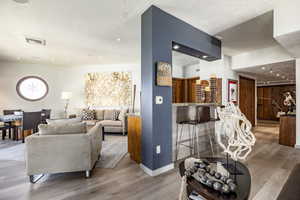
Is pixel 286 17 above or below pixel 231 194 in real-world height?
above

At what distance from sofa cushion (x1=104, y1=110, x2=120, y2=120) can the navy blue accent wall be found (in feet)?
10.8

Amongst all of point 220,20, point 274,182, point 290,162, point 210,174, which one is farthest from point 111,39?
point 290,162

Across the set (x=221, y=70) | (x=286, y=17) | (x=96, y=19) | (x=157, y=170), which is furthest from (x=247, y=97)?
(x=96, y=19)

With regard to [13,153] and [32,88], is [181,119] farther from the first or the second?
[32,88]

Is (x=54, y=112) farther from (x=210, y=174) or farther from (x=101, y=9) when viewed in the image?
(x=210, y=174)

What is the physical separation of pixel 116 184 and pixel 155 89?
1.52 meters

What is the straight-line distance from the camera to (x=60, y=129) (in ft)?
7.87

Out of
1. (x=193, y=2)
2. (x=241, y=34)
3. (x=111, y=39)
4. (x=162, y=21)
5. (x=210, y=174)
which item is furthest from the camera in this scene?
(x=111, y=39)

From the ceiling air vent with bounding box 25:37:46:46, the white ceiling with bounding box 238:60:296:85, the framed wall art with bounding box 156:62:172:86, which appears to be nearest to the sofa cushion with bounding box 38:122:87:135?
the framed wall art with bounding box 156:62:172:86

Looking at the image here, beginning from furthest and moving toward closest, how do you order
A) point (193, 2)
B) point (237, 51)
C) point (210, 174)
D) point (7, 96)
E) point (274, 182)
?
point (7, 96) < point (237, 51) < point (193, 2) < point (274, 182) < point (210, 174)

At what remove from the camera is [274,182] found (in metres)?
2.28

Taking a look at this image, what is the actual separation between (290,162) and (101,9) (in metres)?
4.49

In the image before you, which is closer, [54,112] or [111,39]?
[111,39]

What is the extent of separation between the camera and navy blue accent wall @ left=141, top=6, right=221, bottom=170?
2.53m
